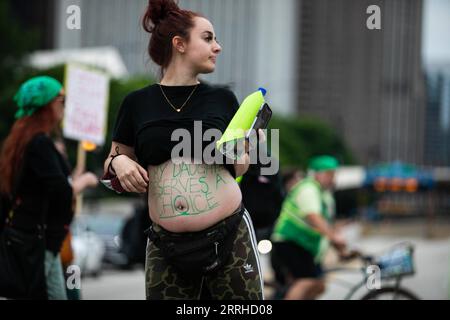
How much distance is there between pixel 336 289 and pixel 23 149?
264 centimetres

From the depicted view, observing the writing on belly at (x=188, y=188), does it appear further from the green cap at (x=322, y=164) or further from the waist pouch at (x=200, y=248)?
the green cap at (x=322, y=164)

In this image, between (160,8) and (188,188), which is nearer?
(188,188)

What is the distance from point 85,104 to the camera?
7820 millimetres

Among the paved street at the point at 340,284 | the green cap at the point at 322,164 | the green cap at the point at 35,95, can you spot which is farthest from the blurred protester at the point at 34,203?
the green cap at the point at 322,164

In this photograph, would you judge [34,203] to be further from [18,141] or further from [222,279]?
[222,279]

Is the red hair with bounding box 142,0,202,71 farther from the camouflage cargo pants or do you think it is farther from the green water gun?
the camouflage cargo pants

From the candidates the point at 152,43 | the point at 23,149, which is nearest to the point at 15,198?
the point at 23,149

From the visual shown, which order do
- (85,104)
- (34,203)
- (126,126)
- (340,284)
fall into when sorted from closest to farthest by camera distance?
(126,126), (34,203), (340,284), (85,104)

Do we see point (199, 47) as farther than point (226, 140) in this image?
Yes

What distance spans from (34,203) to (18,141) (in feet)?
1.12

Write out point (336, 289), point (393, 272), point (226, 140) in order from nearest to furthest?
1. point (226, 140)
2. point (393, 272)
3. point (336, 289)

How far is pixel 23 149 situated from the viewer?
190 inches

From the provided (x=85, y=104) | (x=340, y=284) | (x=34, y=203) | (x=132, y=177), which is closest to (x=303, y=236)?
(x=340, y=284)

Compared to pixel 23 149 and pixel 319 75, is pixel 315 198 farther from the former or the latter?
pixel 319 75
